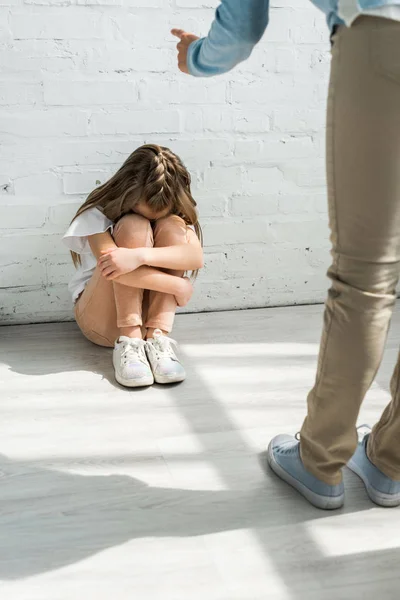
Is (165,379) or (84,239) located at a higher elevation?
(84,239)

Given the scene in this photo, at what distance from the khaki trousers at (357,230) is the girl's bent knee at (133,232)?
82cm

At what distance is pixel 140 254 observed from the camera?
1.97 meters

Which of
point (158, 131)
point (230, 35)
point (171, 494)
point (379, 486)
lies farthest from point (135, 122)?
point (379, 486)

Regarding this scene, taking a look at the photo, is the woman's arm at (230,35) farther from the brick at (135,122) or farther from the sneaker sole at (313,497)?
the brick at (135,122)

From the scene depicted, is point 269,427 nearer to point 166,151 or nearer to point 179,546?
point 179,546

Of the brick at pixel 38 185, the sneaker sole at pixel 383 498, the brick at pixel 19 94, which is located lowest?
the sneaker sole at pixel 383 498

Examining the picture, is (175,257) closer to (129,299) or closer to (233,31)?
(129,299)

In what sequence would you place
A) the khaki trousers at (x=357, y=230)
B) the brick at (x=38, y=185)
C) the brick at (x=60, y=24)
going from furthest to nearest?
the brick at (x=38, y=185)
the brick at (x=60, y=24)
the khaki trousers at (x=357, y=230)

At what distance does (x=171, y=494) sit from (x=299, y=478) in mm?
244

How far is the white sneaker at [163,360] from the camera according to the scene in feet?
6.34

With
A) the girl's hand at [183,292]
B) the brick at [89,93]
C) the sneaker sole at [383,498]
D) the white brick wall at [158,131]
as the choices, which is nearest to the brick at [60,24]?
the white brick wall at [158,131]

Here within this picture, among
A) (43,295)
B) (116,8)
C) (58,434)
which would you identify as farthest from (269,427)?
(116,8)

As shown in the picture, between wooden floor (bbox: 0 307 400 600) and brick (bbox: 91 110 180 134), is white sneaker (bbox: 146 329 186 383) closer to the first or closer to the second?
wooden floor (bbox: 0 307 400 600)

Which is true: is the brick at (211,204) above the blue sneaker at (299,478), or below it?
above
